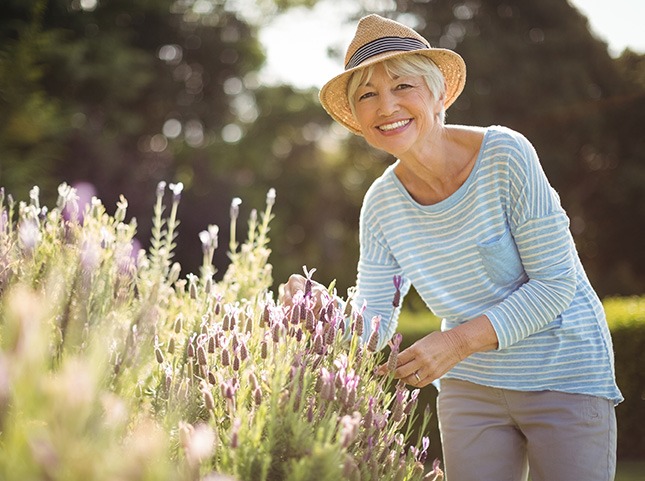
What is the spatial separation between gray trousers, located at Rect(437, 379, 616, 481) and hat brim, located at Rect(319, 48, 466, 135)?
1.14 meters

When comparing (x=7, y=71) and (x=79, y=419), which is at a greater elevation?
(x=7, y=71)

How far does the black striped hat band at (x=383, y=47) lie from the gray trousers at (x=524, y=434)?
124 cm

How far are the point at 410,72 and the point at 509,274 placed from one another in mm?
783

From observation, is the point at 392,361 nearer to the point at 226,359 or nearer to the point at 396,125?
the point at 226,359

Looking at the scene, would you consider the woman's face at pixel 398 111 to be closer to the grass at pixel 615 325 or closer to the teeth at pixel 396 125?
the teeth at pixel 396 125

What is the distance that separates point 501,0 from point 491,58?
330cm

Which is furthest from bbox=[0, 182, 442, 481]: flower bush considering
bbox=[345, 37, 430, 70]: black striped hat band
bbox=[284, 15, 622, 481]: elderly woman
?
bbox=[345, 37, 430, 70]: black striped hat band

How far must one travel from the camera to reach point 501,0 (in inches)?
893

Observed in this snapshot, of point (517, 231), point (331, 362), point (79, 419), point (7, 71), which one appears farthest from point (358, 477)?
point (7, 71)

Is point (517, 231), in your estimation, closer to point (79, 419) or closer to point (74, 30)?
point (79, 419)

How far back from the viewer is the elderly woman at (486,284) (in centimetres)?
233

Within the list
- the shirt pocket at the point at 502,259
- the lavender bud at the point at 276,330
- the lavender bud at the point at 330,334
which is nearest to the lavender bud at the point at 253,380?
the lavender bud at the point at 276,330

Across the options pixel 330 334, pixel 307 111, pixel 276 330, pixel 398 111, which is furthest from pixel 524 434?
pixel 307 111

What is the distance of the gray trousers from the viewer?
2377mm
